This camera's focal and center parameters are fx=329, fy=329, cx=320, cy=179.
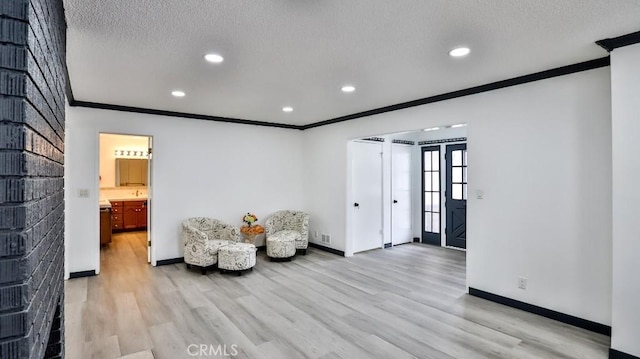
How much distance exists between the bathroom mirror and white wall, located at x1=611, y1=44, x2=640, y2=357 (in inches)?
374

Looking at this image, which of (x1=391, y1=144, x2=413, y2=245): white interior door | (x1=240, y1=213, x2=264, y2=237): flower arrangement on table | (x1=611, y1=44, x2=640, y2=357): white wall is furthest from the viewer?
(x1=391, y1=144, x2=413, y2=245): white interior door

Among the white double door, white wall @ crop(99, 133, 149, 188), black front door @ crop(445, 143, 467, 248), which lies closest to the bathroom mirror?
white wall @ crop(99, 133, 149, 188)

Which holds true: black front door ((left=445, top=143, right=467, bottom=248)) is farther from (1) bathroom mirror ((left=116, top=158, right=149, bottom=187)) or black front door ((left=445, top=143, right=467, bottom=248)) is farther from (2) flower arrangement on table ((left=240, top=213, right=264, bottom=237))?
(1) bathroom mirror ((left=116, top=158, right=149, bottom=187))

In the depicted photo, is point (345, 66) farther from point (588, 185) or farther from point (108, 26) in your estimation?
point (588, 185)

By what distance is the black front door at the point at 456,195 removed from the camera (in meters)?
6.48

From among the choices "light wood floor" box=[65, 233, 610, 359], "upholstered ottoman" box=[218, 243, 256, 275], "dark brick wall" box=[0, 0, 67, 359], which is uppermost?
"dark brick wall" box=[0, 0, 67, 359]

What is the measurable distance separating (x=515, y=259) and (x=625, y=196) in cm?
130

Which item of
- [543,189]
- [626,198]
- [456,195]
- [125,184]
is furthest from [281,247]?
[125,184]

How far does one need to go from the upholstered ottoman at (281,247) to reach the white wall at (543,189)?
111 inches

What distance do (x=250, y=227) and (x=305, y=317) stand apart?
2692 millimetres

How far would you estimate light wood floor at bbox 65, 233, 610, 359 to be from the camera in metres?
2.77

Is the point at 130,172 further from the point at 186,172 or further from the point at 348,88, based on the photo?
the point at 348,88

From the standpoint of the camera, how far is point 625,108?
2559 mm

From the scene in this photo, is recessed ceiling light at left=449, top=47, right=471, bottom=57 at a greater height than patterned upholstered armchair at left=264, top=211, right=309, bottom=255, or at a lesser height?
greater
